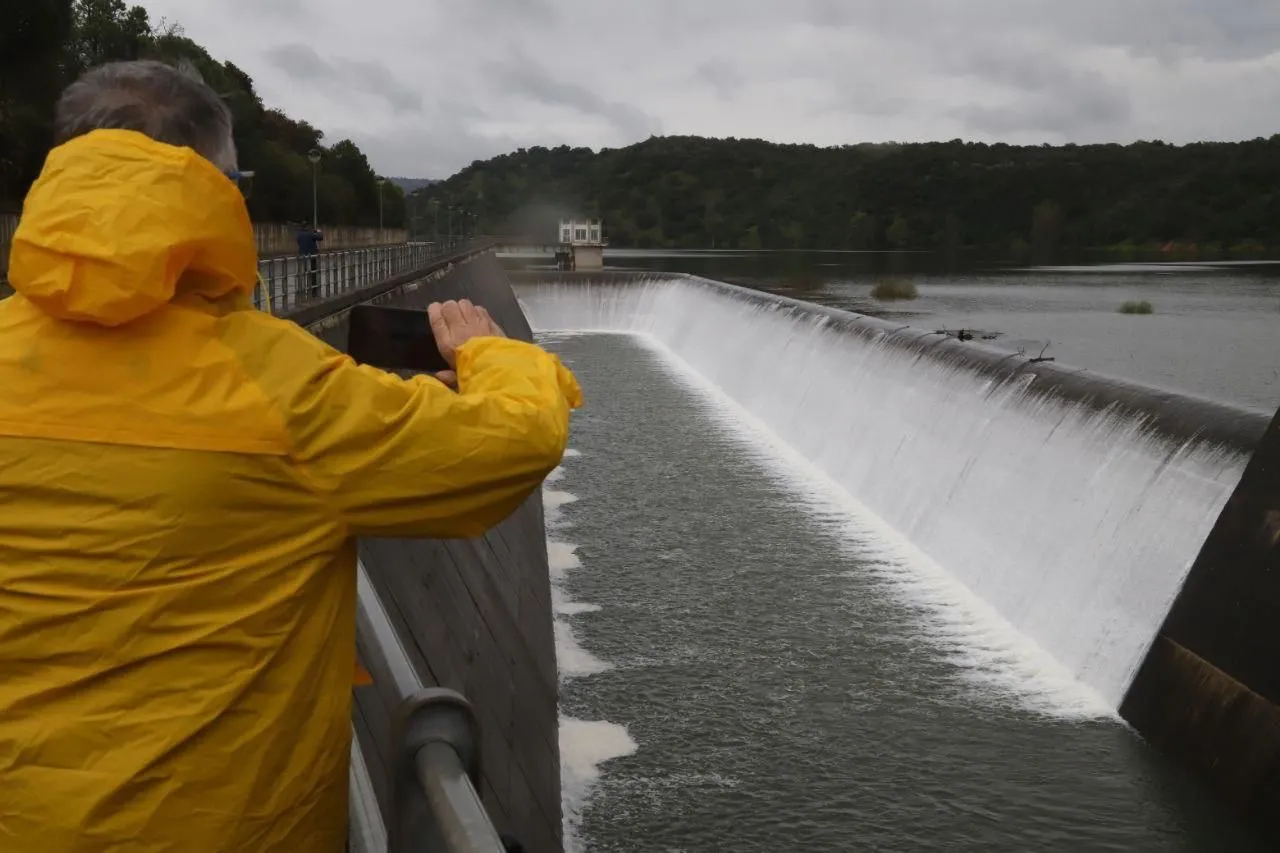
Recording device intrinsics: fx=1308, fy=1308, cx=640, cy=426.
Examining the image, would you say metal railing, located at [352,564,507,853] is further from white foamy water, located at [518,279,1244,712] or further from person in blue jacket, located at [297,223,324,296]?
person in blue jacket, located at [297,223,324,296]

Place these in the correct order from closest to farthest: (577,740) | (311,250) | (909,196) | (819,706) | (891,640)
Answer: (577,740)
(819,706)
(891,640)
(311,250)
(909,196)

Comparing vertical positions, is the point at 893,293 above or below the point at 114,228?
below

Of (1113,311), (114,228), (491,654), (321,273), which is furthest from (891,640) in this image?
(1113,311)

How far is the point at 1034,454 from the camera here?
9.69 meters

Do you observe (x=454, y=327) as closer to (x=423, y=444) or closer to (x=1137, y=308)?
(x=423, y=444)

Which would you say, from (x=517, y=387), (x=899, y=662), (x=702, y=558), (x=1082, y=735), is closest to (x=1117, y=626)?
(x=1082, y=735)

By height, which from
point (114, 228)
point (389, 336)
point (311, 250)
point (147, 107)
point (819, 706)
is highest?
point (147, 107)

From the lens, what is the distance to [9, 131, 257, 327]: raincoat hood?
4.64ft

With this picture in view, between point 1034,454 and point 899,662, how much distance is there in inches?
90.0

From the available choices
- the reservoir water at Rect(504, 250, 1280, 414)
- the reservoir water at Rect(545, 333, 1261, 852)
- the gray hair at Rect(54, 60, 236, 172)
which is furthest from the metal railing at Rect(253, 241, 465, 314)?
the reservoir water at Rect(504, 250, 1280, 414)

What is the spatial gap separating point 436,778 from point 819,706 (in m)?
6.28

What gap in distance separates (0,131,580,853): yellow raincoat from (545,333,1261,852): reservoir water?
4.82 meters

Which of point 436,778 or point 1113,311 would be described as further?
point 1113,311

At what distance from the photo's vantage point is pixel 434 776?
1.67 metres
